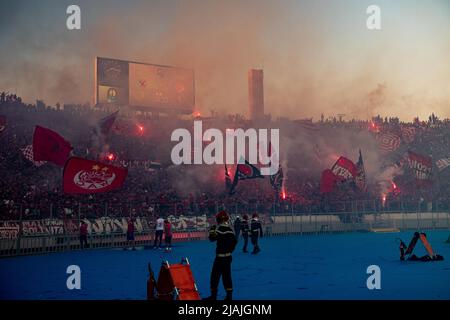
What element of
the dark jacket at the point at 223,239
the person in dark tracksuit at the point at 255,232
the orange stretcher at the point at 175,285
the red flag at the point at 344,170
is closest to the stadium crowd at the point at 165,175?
the red flag at the point at 344,170

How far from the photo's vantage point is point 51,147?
2827 cm

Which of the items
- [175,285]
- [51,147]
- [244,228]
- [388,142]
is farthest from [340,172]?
[175,285]

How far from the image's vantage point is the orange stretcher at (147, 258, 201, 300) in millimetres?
11336

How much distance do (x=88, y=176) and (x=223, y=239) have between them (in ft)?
43.3

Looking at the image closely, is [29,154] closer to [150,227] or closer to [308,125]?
[150,227]

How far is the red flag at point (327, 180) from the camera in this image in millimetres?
41053

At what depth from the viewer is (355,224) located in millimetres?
41500

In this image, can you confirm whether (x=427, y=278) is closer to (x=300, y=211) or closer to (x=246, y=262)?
(x=246, y=262)

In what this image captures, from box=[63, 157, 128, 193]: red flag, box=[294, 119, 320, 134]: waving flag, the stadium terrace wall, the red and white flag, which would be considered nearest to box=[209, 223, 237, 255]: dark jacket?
box=[63, 157, 128, 193]: red flag

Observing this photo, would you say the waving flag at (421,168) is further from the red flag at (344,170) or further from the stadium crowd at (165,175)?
the red flag at (344,170)

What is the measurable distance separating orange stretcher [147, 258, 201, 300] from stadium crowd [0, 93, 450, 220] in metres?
15.7

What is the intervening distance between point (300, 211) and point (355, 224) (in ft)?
15.8

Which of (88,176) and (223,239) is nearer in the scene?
(223,239)
